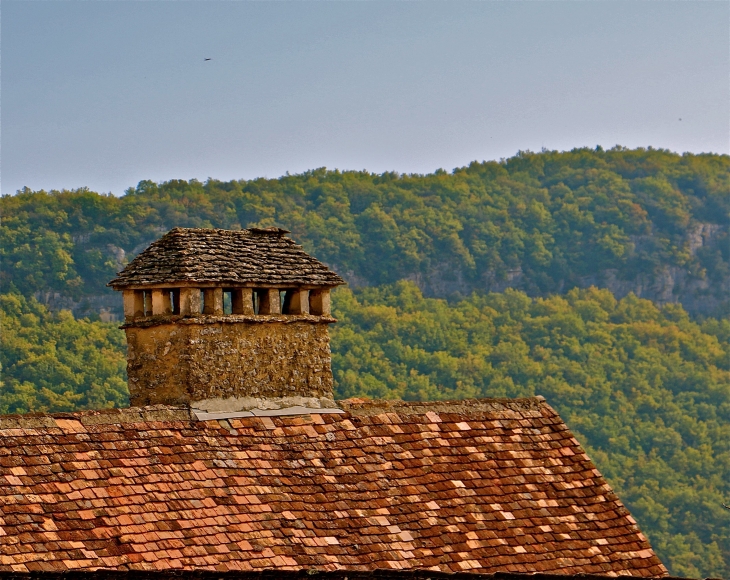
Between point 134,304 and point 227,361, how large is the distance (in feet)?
5.04

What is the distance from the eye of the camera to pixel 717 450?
302 ft

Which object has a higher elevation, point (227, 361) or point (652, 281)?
point (227, 361)

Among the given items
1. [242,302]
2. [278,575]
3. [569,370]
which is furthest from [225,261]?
[569,370]

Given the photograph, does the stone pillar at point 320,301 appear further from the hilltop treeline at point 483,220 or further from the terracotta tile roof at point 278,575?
the hilltop treeline at point 483,220

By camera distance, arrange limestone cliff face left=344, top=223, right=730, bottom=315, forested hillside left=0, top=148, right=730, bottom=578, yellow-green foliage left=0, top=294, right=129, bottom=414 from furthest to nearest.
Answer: limestone cliff face left=344, top=223, right=730, bottom=315
forested hillside left=0, top=148, right=730, bottom=578
yellow-green foliage left=0, top=294, right=129, bottom=414

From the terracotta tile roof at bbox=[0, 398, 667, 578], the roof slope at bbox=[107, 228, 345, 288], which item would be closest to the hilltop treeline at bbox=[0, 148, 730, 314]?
Answer: the roof slope at bbox=[107, 228, 345, 288]

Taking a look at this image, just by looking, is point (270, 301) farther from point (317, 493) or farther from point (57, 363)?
point (57, 363)

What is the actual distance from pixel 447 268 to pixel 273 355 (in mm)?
94740

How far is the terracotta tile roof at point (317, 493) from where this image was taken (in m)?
16.3

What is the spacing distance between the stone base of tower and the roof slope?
0.50m

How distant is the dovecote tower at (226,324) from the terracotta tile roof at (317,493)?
94 centimetres

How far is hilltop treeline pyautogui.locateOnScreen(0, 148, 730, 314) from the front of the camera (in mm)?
93500

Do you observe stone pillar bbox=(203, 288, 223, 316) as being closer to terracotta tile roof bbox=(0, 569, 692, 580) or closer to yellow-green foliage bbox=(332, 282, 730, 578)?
terracotta tile roof bbox=(0, 569, 692, 580)

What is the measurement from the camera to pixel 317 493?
18.1m
